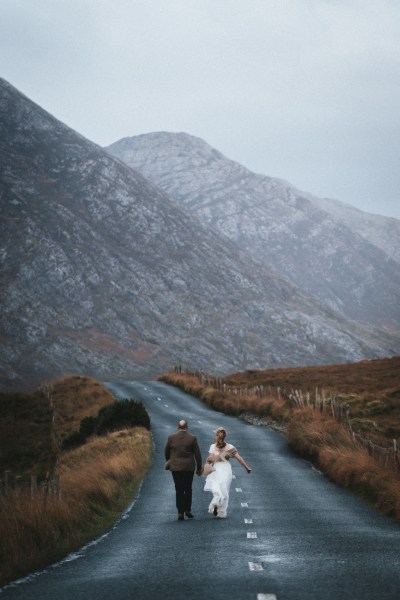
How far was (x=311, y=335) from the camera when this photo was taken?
604 feet

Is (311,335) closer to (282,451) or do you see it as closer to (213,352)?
(213,352)

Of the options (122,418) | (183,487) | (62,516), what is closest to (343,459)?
(183,487)

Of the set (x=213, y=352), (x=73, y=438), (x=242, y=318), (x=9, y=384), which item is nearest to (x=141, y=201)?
(x=242, y=318)

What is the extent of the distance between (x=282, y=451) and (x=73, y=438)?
15.2 m

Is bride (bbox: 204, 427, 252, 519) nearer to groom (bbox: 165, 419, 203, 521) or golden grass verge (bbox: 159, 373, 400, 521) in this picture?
groom (bbox: 165, 419, 203, 521)

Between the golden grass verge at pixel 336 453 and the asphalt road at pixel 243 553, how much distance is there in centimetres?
56

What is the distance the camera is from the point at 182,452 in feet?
53.9

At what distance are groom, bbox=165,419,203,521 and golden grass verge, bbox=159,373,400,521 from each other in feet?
Result: 15.5

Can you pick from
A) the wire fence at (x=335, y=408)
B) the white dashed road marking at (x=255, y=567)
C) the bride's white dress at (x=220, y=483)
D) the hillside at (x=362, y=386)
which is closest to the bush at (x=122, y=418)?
the wire fence at (x=335, y=408)

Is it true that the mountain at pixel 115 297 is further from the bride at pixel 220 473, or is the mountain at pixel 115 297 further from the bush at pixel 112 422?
the bride at pixel 220 473

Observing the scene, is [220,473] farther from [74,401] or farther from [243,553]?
[74,401]

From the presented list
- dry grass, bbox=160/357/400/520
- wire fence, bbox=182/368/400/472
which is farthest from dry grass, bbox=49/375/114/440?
wire fence, bbox=182/368/400/472

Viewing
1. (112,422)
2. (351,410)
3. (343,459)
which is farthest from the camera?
(351,410)

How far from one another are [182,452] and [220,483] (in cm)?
104
